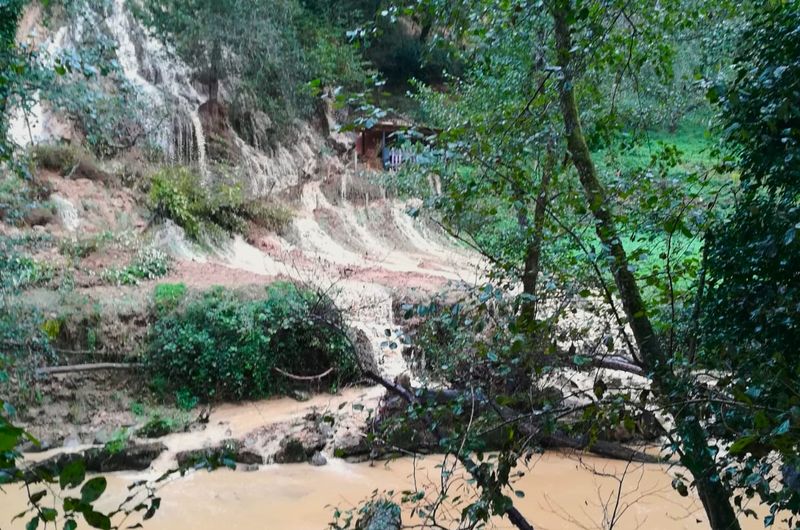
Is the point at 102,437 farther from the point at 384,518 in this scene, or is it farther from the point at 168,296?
the point at 384,518

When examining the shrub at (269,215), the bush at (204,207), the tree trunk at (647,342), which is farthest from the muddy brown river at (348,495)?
the shrub at (269,215)

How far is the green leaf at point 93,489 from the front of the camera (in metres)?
0.90

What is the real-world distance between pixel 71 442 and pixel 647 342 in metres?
7.16

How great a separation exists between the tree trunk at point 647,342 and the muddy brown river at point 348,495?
2.58m

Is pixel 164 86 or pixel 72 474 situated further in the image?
pixel 164 86

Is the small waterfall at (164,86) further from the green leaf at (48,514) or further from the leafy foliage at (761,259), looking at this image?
the green leaf at (48,514)

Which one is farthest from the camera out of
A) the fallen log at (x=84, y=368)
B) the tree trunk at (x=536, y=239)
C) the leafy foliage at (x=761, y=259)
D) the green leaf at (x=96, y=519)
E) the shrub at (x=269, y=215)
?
the shrub at (x=269, y=215)

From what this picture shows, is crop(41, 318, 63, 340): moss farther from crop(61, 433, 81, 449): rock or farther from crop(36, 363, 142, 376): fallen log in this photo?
crop(61, 433, 81, 449): rock

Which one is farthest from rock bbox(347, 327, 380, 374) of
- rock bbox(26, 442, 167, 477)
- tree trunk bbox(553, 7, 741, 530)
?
tree trunk bbox(553, 7, 741, 530)

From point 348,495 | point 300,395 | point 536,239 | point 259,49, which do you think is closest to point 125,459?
point 348,495

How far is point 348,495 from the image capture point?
605 centimetres

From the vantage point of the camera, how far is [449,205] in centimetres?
358

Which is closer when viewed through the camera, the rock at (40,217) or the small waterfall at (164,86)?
the rock at (40,217)

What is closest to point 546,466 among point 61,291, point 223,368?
point 223,368
